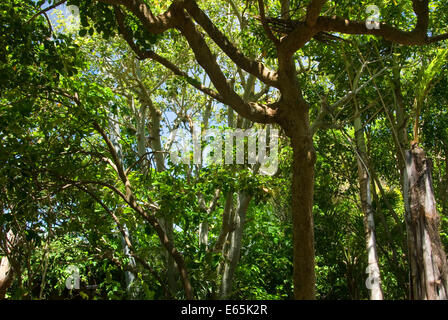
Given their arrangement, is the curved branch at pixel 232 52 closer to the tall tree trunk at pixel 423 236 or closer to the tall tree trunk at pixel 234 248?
the tall tree trunk at pixel 423 236

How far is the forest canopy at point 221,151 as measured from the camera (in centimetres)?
274

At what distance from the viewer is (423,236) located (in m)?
2.10

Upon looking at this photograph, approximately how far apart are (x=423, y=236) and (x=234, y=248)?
407 centimetres

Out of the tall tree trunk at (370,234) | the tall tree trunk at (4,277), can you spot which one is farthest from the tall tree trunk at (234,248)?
the tall tree trunk at (4,277)

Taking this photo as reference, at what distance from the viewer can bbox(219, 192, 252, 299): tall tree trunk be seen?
5.78 m

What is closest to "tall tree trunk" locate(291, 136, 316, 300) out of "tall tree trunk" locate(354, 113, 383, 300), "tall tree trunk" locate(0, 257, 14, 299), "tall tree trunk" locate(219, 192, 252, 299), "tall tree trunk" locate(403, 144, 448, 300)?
"tall tree trunk" locate(403, 144, 448, 300)

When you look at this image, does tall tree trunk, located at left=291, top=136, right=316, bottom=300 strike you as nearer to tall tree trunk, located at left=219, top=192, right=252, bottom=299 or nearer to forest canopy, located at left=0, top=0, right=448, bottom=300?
forest canopy, located at left=0, top=0, right=448, bottom=300

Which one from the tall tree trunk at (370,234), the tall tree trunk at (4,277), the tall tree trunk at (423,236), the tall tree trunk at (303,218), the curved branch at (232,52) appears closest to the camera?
the tall tree trunk at (423,236)

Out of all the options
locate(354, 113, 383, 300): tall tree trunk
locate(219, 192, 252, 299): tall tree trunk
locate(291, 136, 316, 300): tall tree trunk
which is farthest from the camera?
locate(219, 192, 252, 299): tall tree trunk

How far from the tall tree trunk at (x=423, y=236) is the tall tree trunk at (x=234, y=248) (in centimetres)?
365

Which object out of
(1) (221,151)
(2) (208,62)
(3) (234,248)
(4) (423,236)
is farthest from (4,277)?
(4) (423,236)

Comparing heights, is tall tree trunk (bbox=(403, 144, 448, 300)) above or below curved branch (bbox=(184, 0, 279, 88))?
below
